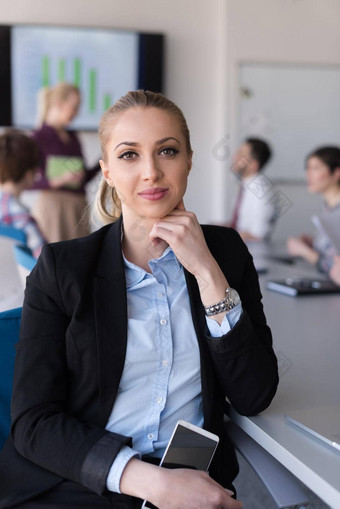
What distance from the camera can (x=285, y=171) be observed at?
5.79m

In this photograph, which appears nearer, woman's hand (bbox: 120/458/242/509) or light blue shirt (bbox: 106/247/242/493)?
woman's hand (bbox: 120/458/242/509)

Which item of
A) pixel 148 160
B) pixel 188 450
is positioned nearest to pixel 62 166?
pixel 148 160

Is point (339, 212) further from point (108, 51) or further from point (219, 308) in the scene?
point (108, 51)

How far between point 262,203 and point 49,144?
1.68m

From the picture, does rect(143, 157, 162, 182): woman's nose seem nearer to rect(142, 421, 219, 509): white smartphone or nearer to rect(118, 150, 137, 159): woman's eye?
rect(118, 150, 137, 159): woman's eye

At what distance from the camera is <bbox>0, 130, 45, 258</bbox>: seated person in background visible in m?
2.90

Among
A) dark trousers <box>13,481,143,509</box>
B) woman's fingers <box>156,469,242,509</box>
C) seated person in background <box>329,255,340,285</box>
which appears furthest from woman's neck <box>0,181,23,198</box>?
woman's fingers <box>156,469,242,509</box>

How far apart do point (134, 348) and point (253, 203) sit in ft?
10.3

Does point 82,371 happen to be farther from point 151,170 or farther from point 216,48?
point 216,48

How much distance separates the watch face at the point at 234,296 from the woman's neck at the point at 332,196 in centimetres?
235

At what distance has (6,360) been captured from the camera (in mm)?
1217

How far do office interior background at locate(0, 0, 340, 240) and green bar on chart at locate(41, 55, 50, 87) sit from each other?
1.28 feet

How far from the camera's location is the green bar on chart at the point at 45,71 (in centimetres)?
513

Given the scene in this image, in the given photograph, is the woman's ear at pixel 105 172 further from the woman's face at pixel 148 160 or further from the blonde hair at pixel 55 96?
the blonde hair at pixel 55 96
